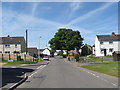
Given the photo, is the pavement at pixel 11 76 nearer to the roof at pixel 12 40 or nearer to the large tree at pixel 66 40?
the roof at pixel 12 40

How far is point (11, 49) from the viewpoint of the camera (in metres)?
76.2

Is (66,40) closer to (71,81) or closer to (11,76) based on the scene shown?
(11,76)

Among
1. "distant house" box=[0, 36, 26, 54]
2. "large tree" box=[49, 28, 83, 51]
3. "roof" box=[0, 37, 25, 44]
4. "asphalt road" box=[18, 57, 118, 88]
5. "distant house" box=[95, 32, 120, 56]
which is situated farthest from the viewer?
"large tree" box=[49, 28, 83, 51]

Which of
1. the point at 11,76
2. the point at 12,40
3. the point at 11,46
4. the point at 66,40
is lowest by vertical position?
the point at 11,76

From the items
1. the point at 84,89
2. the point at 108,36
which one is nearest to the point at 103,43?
the point at 108,36

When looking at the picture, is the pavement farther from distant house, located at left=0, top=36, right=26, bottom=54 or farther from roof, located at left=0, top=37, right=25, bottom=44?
roof, located at left=0, top=37, right=25, bottom=44

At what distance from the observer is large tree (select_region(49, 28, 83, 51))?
90.2 metres

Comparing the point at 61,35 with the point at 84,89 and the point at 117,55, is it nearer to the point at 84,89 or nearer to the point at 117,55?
the point at 117,55

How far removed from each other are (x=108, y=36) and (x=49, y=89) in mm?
66440

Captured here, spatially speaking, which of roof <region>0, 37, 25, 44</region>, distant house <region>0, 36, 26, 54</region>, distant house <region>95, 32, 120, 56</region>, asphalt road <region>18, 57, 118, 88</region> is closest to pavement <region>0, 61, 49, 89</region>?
asphalt road <region>18, 57, 118, 88</region>

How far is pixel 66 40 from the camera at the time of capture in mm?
91875

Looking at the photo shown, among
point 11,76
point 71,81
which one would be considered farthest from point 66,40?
point 71,81

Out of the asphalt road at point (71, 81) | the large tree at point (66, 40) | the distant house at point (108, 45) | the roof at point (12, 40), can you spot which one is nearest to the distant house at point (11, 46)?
the roof at point (12, 40)

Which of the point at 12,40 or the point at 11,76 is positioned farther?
the point at 12,40
